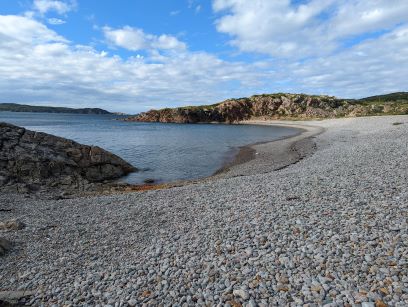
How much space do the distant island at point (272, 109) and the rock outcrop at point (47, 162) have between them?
373 ft

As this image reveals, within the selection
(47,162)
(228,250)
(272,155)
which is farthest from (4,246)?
(272,155)

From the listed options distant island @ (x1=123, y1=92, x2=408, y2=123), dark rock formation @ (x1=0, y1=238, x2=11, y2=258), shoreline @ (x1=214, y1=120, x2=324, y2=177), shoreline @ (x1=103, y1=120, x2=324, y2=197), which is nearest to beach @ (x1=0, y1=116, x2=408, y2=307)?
dark rock formation @ (x1=0, y1=238, x2=11, y2=258)

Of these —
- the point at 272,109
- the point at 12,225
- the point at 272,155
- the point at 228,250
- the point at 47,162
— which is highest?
the point at 272,109

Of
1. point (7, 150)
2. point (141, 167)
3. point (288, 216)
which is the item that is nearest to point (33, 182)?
point (7, 150)

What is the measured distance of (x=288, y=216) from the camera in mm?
10812

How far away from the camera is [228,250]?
8.86 meters

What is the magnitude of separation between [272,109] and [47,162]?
13224 cm

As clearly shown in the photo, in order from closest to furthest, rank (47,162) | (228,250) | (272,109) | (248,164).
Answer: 1. (228,250)
2. (47,162)
3. (248,164)
4. (272,109)

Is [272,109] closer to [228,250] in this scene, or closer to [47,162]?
[47,162]

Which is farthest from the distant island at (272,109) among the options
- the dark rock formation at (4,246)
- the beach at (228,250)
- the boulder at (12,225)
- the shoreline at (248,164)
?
the dark rock formation at (4,246)

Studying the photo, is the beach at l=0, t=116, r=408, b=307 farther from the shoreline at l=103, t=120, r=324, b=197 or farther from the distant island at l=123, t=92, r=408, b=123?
the distant island at l=123, t=92, r=408, b=123

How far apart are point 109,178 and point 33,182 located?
20.7ft

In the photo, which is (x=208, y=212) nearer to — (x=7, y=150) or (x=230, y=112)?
(x=7, y=150)

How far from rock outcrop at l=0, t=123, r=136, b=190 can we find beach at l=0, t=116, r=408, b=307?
7682 mm
